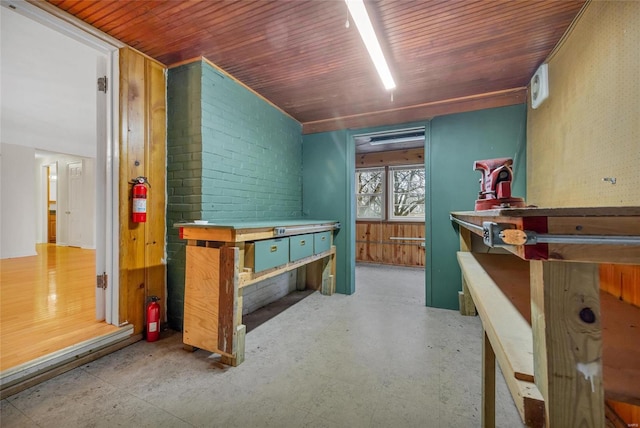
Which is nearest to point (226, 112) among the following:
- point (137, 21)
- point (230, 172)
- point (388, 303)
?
point (230, 172)

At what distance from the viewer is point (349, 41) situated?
219cm

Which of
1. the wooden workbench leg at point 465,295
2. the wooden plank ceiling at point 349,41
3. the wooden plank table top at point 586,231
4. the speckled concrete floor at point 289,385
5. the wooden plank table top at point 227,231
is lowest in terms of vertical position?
the speckled concrete floor at point 289,385

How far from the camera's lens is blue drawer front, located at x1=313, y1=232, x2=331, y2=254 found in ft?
10.2

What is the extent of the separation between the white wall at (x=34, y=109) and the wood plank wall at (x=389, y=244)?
18.0 ft

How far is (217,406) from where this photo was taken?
1533 millimetres

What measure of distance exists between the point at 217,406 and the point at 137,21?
2.74 m

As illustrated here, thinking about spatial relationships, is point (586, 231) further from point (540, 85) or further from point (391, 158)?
point (391, 158)

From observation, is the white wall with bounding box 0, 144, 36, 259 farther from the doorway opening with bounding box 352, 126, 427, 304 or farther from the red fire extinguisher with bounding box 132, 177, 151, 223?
the doorway opening with bounding box 352, 126, 427, 304

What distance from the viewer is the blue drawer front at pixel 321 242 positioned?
10.2 ft

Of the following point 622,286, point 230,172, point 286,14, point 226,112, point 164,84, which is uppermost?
point 286,14

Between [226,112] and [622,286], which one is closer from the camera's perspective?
[622,286]

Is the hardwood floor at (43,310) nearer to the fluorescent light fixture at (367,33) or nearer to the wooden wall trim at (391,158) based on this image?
the fluorescent light fixture at (367,33)

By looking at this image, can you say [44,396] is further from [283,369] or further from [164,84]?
[164,84]

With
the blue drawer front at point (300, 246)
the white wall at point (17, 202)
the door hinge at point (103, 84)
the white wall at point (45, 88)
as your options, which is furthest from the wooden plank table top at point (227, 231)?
the white wall at point (17, 202)
